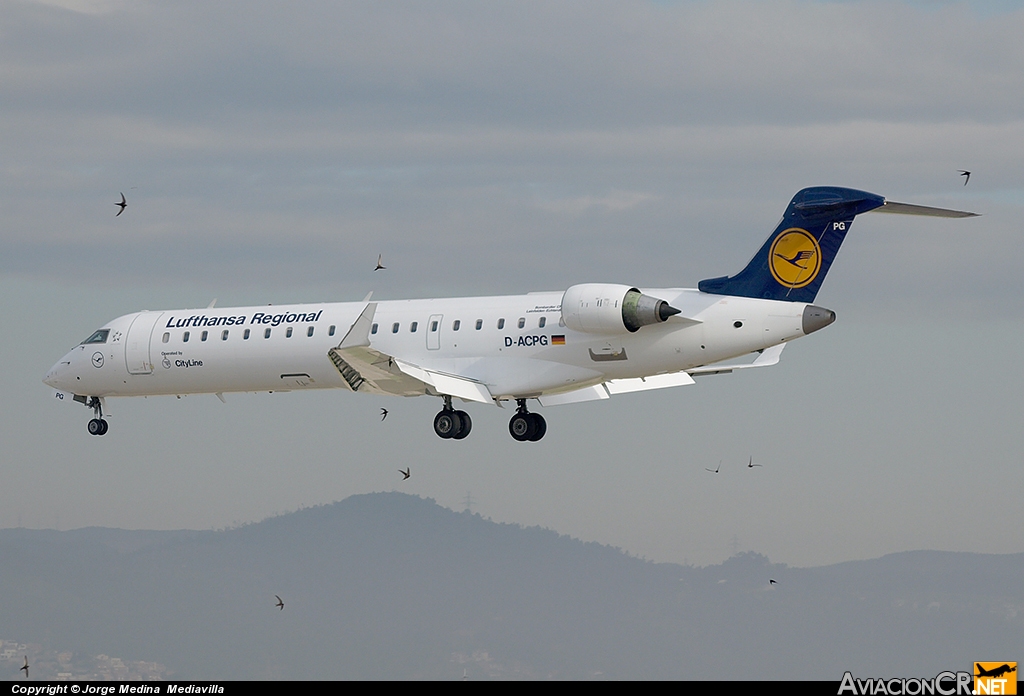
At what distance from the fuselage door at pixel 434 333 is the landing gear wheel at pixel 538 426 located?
309cm

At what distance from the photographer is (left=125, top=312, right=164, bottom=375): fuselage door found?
141 ft

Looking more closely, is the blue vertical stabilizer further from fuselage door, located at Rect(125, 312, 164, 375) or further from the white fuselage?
fuselage door, located at Rect(125, 312, 164, 375)

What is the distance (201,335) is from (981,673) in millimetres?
21187

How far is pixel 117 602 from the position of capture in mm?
51844

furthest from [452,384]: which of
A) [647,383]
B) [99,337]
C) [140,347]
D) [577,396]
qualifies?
[99,337]

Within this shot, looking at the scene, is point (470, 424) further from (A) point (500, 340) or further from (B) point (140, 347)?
(B) point (140, 347)

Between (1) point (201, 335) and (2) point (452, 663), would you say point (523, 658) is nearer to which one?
(2) point (452, 663)

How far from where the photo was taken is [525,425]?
40.6 meters

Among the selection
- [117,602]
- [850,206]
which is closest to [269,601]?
[117,602]

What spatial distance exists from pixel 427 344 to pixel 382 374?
5.96ft

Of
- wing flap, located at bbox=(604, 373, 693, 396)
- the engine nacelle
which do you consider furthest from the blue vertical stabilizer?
wing flap, located at bbox=(604, 373, 693, 396)

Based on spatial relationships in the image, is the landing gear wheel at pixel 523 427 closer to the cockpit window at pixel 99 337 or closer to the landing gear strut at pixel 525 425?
the landing gear strut at pixel 525 425

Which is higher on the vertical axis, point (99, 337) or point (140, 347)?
point (99, 337)

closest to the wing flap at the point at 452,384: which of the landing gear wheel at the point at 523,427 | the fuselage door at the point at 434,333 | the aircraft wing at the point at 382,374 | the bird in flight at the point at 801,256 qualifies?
the aircraft wing at the point at 382,374
